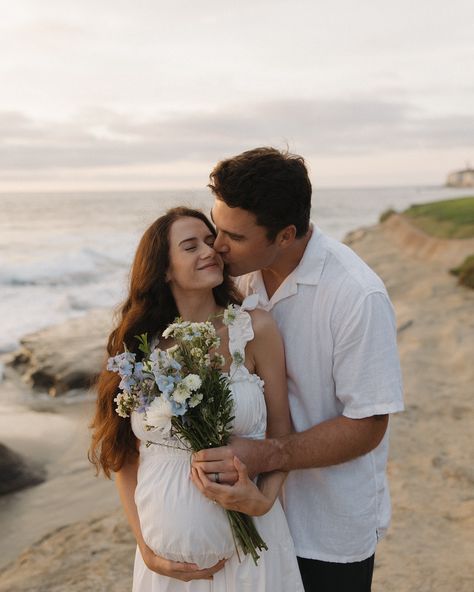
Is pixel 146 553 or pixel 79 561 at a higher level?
pixel 146 553

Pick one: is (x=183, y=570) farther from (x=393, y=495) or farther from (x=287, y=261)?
(x=393, y=495)

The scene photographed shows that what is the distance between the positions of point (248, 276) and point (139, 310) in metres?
0.57

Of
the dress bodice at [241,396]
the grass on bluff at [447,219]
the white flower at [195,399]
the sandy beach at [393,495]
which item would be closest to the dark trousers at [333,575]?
the dress bodice at [241,396]

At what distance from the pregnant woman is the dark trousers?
13cm

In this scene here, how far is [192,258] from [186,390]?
0.92 meters

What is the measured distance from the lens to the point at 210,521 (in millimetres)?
2701

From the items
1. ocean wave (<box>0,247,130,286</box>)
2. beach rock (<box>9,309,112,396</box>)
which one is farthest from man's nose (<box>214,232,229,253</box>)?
ocean wave (<box>0,247,130,286</box>)

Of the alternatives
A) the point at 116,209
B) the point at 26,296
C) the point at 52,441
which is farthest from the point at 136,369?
the point at 116,209

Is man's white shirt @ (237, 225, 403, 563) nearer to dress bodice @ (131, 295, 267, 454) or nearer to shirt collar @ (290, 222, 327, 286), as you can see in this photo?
shirt collar @ (290, 222, 327, 286)

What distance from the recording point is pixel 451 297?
524 inches

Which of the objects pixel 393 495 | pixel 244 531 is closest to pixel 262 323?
pixel 244 531

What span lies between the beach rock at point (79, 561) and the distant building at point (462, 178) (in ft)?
407

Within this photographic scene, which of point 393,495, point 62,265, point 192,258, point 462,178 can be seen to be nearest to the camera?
point 192,258

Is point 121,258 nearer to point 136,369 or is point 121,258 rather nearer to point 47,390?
point 47,390
